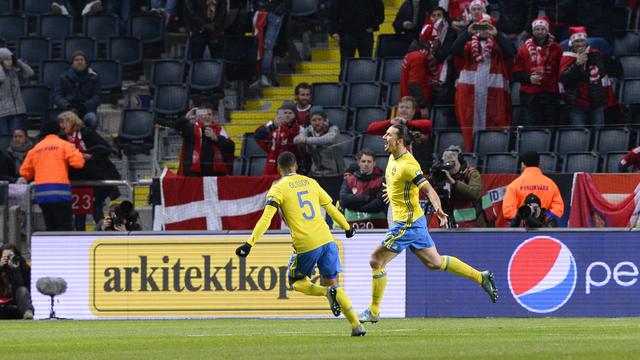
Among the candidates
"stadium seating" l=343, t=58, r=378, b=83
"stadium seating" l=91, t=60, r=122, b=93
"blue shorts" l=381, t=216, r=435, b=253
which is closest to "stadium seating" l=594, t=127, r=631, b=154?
"stadium seating" l=343, t=58, r=378, b=83

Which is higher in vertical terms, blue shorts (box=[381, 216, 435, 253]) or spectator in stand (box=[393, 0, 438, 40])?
spectator in stand (box=[393, 0, 438, 40])

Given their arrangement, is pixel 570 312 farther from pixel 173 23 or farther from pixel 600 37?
pixel 173 23

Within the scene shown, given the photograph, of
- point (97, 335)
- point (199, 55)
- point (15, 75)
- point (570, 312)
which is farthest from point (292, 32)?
point (97, 335)

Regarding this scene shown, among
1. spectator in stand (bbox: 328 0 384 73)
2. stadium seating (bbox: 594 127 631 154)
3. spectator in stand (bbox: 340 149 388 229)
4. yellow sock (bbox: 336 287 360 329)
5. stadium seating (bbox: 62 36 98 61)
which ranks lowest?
yellow sock (bbox: 336 287 360 329)

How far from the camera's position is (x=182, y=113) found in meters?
24.1

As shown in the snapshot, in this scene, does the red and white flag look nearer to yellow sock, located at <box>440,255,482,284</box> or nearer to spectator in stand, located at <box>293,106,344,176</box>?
spectator in stand, located at <box>293,106,344,176</box>

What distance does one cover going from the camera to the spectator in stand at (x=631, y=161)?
19219 mm

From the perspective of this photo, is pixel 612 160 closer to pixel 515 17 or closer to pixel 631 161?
pixel 631 161

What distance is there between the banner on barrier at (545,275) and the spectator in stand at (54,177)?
534 centimetres

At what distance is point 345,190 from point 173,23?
8.71 metres

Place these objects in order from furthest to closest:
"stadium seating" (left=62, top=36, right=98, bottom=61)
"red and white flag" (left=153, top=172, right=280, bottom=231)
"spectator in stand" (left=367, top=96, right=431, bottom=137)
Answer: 1. "stadium seating" (left=62, top=36, right=98, bottom=61)
2. "red and white flag" (left=153, top=172, right=280, bottom=231)
3. "spectator in stand" (left=367, top=96, right=431, bottom=137)

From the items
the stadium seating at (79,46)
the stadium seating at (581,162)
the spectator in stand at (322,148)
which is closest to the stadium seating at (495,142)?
the stadium seating at (581,162)

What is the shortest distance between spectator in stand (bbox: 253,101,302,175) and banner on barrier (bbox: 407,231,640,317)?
2992 mm

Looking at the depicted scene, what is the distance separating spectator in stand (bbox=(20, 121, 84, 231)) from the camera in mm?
20781
